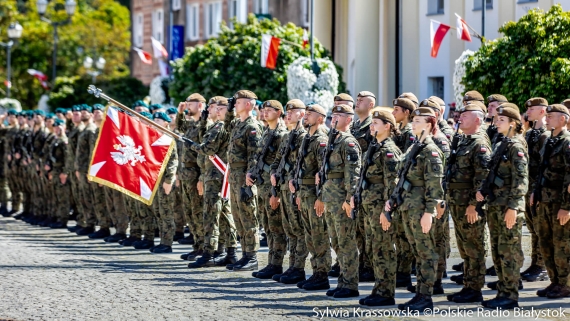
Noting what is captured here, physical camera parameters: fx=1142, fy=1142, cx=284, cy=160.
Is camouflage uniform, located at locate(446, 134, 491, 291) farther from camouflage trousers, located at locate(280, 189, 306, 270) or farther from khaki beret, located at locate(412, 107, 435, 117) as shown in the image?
camouflage trousers, located at locate(280, 189, 306, 270)

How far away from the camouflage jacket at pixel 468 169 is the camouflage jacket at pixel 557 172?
0.82m

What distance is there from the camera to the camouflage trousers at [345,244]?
40.5ft

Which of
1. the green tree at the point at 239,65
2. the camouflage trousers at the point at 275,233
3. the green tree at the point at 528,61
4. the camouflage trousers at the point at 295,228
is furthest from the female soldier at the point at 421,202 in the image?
the green tree at the point at 239,65

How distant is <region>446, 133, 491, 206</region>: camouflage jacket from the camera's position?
1173cm

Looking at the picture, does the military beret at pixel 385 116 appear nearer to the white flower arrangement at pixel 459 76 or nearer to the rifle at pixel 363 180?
the rifle at pixel 363 180

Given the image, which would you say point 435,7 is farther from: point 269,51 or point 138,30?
point 138,30

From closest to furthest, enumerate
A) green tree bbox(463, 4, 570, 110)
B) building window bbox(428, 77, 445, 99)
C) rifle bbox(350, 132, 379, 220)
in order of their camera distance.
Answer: rifle bbox(350, 132, 379, 220)
green tree bbox(463, 4, 570, 110)
building window bbox(428, 77, 445, 99)

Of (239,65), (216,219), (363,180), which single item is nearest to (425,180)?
(363,180)

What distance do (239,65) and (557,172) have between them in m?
20.1

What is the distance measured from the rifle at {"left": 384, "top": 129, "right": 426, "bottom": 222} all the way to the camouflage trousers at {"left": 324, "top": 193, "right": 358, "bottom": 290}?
43.3 inches

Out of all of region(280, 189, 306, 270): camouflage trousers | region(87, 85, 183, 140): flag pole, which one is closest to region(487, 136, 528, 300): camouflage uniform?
region(280, 189, 306, 270): camouflage trousers

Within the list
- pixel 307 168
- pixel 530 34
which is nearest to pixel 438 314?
pixel 307 168

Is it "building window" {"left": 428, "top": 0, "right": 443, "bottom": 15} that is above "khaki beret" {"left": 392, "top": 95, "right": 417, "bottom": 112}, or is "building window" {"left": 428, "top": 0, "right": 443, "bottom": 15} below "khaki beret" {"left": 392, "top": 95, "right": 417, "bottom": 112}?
above

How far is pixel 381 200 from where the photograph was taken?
470 inches
